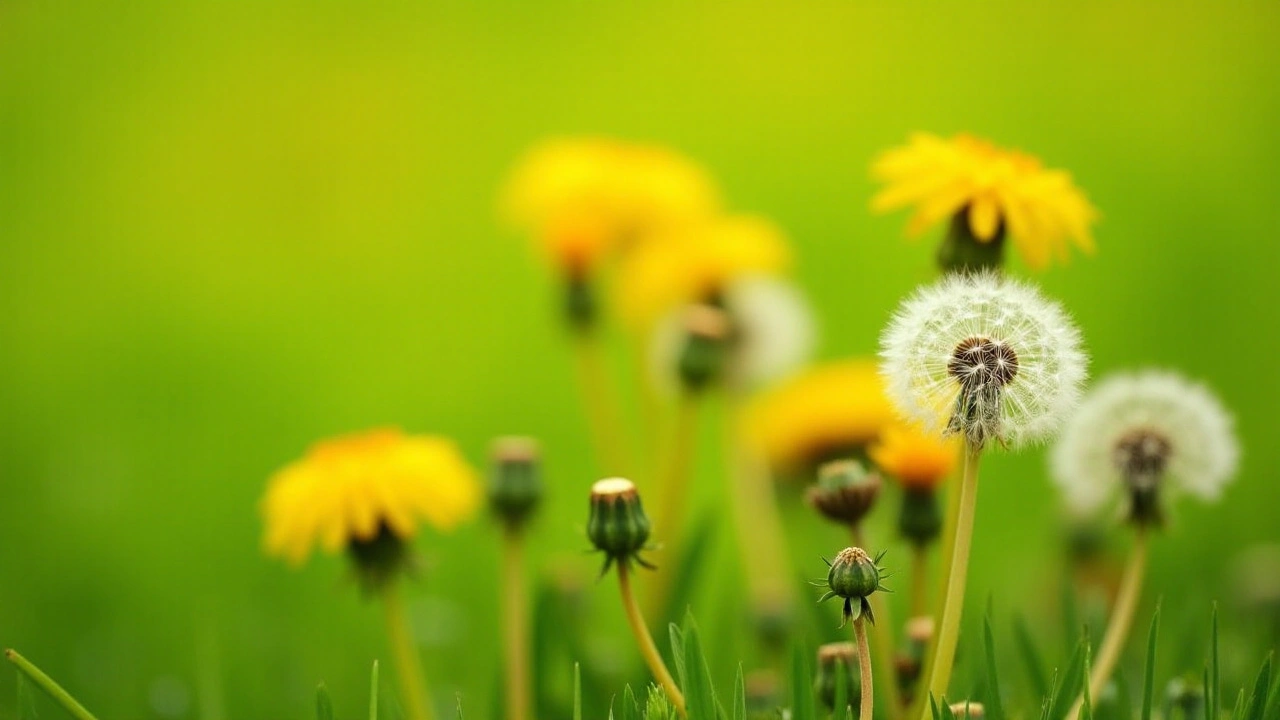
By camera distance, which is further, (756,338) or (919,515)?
(756,338)

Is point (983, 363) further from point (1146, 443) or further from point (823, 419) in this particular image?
point (823, 419)

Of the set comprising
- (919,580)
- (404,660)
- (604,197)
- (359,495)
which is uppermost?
(604,197)

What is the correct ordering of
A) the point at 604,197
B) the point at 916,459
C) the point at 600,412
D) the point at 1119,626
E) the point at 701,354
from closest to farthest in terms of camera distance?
the point at 1119,626 < the point at 916,459 < the point at 701,354 < the point at 600,412 < the point at 604,197

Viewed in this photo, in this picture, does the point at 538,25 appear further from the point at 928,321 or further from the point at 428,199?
the point at 928,321

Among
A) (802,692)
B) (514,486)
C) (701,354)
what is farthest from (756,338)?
(802,692)

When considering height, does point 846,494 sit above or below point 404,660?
above

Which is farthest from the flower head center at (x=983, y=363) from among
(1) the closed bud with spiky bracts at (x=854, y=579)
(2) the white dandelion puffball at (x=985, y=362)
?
(1) the closed bud with spiky bracts at (x=854, y=579)

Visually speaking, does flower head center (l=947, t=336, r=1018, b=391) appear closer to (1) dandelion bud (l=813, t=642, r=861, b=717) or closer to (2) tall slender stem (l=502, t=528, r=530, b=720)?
(1) dandelion bud (l=813, t=642, r=861, b=717)

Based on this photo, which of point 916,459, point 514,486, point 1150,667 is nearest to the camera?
point 1150,667
